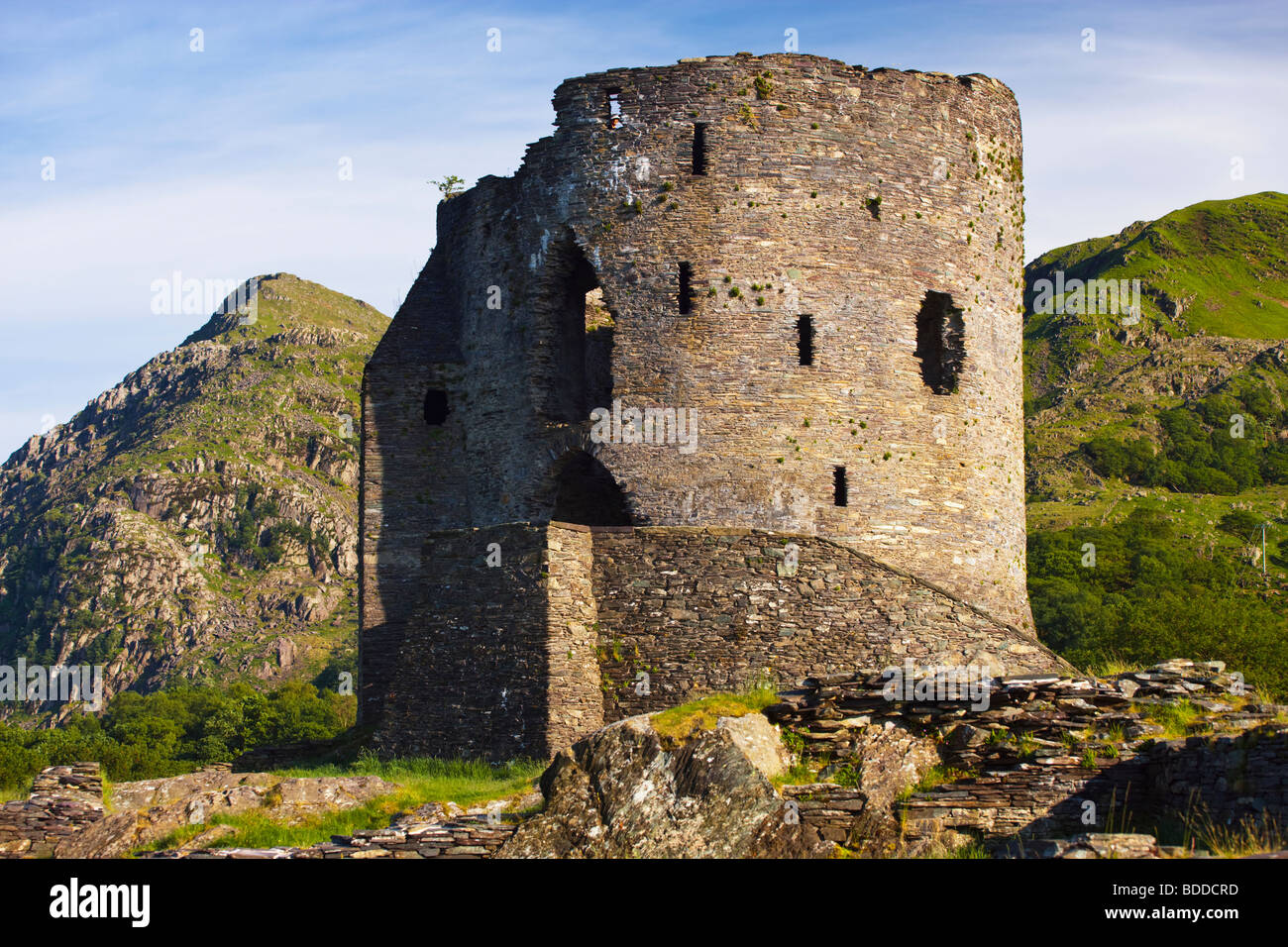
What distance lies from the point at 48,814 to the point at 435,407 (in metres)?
11.9

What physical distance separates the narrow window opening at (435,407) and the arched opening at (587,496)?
3346 millimetres

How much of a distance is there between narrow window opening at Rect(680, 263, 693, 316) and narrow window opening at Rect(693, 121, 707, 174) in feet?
5.86

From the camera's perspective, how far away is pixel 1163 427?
13300 cm

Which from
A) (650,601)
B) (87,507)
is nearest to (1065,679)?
(650,601)

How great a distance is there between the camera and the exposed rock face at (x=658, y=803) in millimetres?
16328

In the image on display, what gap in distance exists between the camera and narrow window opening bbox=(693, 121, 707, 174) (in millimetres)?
26328

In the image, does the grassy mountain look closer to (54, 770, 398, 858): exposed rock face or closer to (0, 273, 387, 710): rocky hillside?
(54, 770, 398, 858): exposed rock face

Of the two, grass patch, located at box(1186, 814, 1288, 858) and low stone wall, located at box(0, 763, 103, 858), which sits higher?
grass patch, located at box(1186, 814, 1288, 858)

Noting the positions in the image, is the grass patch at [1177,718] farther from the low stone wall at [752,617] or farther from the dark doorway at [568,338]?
the dark doorway at [568,338]

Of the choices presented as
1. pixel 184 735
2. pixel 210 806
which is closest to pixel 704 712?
pixel 210 806

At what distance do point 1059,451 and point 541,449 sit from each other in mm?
105631

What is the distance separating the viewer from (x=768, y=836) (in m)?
16.3

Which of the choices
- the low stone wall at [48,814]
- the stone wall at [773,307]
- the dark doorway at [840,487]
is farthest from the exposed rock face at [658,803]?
the dark doorway at [840,487]

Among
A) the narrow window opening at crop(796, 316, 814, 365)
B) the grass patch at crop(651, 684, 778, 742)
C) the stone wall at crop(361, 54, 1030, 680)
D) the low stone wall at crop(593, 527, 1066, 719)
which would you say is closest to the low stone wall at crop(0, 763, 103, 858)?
the low stone wall at crop(593, 527, 1066, 719)
